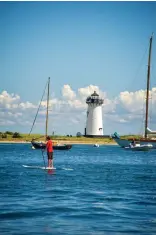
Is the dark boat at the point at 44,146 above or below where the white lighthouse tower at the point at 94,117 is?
below

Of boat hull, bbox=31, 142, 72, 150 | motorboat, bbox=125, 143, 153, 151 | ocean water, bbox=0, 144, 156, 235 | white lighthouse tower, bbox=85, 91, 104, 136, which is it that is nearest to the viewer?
ocean water, bbox=0, 144, 156, 235

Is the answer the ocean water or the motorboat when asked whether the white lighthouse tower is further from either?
the ocean water

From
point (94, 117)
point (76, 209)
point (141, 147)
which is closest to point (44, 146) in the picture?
point (141, 147)

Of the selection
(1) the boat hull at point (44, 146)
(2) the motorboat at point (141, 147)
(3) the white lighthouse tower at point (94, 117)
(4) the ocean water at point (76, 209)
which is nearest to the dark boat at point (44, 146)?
(1) the boat hull at point (44, 146)

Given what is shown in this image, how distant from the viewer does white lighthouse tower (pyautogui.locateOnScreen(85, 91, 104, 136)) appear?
12694cm

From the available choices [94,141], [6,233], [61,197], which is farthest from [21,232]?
[94,141]

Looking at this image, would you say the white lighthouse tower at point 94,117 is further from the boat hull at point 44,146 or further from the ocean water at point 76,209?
the ocean water at point 76,209

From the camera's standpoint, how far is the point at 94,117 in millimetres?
127375

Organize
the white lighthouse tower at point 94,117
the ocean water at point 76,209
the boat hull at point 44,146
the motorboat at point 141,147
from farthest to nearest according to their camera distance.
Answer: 1. the white lighthouse tower at point 94,117
2. the boat hull at point 44,146
3. the motorboat at point 141,147
4. the ocean water at point 76,209

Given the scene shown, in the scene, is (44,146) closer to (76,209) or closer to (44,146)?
(44,146)

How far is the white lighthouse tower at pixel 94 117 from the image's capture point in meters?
127

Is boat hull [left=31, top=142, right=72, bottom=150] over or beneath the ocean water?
over

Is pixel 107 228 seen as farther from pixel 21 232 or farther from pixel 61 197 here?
pixel 61 197

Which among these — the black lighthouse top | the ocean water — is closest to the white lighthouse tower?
the black lighthouse top
